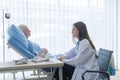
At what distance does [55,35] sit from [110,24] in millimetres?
1390

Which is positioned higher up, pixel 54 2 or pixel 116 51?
pixel 54 2

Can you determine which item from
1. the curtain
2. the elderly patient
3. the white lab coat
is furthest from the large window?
the white lab coat

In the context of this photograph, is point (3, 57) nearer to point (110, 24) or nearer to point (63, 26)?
point (63, 26)

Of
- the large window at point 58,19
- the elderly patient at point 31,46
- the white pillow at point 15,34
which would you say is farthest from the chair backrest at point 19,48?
the large window at point 58,19

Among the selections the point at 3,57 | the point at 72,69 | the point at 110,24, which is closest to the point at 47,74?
the point at 72,69

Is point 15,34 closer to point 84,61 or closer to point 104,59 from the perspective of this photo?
point 84,61

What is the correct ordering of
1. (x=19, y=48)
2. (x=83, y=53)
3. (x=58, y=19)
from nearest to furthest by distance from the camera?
(x=83, y=53)
(x=19, y=48)
(x=58, y=19)

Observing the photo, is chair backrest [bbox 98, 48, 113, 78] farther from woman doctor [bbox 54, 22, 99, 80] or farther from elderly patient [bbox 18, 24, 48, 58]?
elderly patient [bbox 18, 24, 48, 58]

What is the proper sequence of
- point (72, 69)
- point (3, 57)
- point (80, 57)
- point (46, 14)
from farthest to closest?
point (46, 14) < point (3, 57) < point (72, 69) < point (80, 57)

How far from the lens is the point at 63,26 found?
446 centimetres

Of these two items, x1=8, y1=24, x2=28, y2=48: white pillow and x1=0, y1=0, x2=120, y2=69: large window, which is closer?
x1=8, y1=24, x2=28, y2=48: white pillow

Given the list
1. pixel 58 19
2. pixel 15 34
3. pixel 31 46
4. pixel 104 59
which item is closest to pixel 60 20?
pixel 58 19

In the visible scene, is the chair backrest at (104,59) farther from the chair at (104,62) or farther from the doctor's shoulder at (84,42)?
the doctor's shoulder at (84,42)

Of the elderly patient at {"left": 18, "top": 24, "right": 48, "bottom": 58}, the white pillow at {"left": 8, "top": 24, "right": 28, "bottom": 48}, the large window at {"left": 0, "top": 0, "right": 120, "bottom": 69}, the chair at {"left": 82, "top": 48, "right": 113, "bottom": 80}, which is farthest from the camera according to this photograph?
the large window at {"left": 0, "top": 0, "right": 120, "bottom": 69}
